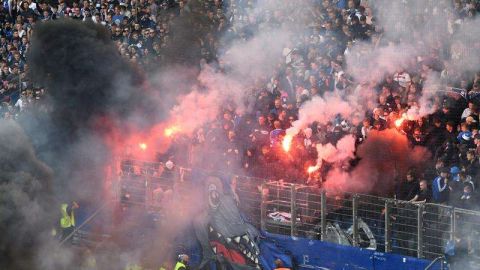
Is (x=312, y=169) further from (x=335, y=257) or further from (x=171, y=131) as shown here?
(x=171, y=131)

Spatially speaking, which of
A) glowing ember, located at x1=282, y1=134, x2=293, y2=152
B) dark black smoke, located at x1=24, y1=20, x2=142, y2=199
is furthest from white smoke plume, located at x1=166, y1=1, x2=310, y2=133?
glowing ember, located at x1=282, y1=134, x2=293, y2=152

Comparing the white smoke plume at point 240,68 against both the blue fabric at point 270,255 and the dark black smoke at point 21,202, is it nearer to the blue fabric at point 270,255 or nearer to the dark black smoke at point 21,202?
the blue fabric at point 270,255

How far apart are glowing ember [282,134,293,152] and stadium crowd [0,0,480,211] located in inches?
4.6

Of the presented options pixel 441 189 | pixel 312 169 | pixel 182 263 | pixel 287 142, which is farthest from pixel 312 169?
pixel 182 263

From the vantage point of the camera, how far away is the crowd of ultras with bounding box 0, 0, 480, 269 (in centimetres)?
1399

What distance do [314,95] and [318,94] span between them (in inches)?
3.5

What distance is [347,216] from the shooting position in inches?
546

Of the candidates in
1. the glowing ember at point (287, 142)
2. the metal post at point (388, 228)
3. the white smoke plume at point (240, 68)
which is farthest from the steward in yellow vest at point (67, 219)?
the metal post at point (388, 228)

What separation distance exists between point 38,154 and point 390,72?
6153mm

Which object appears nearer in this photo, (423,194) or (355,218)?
(423,194)

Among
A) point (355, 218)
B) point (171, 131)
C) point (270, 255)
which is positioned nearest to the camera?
point (355, 218)

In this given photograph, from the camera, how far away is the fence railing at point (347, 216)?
12.8 m

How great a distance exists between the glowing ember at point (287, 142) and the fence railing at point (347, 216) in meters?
1.07

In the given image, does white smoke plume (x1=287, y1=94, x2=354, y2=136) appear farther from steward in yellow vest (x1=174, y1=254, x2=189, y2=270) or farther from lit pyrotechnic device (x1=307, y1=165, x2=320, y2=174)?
steward in yellow vest (x1=174, y1=254, x2=189, y2=270)
